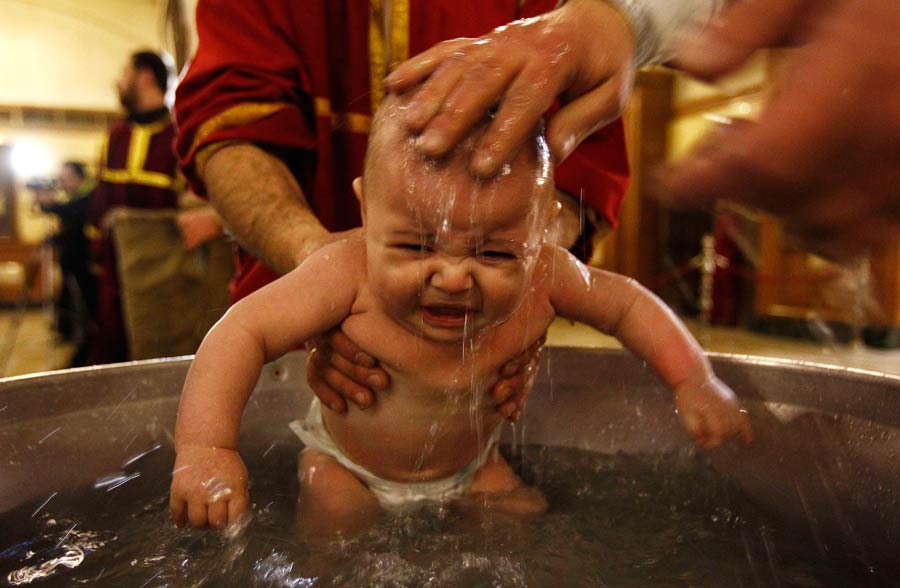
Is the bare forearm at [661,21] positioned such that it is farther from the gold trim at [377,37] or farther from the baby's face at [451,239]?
the gold trim at [377,37]

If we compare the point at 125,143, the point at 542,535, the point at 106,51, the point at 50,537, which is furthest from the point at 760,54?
the point at 106,51

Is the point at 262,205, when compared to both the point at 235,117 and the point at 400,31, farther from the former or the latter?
the point at 400,31

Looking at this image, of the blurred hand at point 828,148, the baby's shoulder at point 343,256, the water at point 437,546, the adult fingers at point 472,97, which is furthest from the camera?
the baby's shoulder at point 343,256

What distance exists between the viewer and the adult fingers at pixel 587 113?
75 centimetres

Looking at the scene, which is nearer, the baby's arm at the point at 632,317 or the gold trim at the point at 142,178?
the baby's arm at the point at 632,317

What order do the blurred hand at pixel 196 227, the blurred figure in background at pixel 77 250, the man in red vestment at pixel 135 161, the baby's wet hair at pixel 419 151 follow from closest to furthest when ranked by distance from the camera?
the baby's wet hair at pixel 419 151, the blurred hand at pixel 196 227, the man in red vestment at pixel 135 161, the blurred figure in background at pixel 77 250

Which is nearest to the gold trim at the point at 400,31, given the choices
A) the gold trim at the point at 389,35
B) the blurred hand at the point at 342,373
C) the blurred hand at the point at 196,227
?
the gold trim at the point at 389,35

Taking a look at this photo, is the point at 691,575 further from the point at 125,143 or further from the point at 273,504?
the point at 125,143

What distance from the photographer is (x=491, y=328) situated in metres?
0.97

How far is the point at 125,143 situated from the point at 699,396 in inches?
124

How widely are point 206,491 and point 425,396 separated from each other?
36 cm

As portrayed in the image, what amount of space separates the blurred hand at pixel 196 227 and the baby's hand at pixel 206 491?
2300mm

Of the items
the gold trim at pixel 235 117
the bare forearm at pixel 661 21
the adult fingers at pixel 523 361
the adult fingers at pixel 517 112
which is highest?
the bare forearm at pixel 661 21

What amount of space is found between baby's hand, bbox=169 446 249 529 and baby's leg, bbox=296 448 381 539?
228 millimetres
